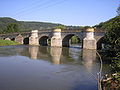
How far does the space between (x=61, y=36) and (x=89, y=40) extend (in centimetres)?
1168

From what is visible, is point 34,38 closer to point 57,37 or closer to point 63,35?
point 57,37

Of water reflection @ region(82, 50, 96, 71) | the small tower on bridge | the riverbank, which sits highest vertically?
the small tower on bridge

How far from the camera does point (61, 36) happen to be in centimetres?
5122

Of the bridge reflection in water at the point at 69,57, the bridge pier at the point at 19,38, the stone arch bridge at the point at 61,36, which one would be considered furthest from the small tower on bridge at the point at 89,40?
the bridge pier at the point at 19,38

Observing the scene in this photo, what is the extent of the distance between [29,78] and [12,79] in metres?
1.54

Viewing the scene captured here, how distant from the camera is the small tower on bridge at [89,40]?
41.8 metres

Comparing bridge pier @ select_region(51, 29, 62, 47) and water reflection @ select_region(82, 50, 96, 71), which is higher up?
bridge pier @ select_region(51, 29, 62, 47)

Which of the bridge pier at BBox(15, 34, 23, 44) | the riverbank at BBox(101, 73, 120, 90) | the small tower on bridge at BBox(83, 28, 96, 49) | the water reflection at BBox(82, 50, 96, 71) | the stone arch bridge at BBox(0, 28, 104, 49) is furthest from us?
the bridge pier at BBox(15, 34, 23, 44)

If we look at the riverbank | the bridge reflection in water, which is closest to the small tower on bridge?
the bridge reflection in water

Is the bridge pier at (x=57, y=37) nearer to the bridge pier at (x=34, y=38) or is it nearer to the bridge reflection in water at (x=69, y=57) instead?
the bridge pier at (x=34, y=38)

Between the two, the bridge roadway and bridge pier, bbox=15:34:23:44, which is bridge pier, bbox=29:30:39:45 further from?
bridge pier, bbox=15:34:23:44

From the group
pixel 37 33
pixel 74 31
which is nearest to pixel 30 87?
pixel 74 31

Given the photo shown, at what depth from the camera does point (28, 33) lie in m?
64.6

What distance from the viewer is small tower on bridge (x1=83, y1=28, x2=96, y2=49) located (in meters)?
41.8
